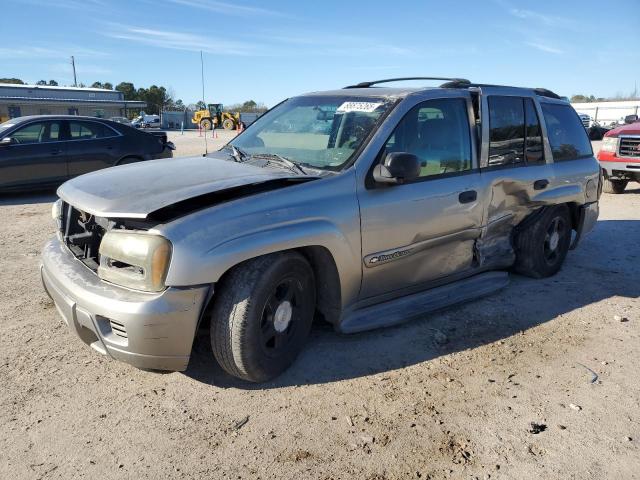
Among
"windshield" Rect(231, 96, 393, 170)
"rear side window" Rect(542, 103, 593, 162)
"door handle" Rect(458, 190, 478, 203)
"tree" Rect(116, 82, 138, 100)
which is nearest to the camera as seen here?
"windshield" Rect(231, 96, 393, 170)

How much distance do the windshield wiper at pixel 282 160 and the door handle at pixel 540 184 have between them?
94.3 inches

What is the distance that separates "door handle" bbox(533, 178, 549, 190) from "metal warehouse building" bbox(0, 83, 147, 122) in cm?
4785

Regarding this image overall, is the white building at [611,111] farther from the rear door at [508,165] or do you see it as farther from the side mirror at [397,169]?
the side mirror at [397,169]

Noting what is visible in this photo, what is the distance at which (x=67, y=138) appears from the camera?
9.36m

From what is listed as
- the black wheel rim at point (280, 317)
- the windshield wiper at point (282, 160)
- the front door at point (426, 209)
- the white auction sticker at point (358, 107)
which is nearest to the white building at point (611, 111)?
the front door at point (426, 209)

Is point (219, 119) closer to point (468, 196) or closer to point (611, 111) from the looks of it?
point (611, 111)

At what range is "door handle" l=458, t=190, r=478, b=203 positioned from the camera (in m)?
3.85

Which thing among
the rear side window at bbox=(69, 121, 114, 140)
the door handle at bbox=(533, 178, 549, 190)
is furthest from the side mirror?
the rear side window at bbox=(69, 121, 114, 140)

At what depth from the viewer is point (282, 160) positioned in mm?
3549

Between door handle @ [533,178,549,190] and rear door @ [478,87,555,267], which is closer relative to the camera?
rear door @ [478,87,555,267]

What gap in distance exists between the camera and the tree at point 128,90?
7812 centimetres

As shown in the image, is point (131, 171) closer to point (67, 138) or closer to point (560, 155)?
point (560, 155)

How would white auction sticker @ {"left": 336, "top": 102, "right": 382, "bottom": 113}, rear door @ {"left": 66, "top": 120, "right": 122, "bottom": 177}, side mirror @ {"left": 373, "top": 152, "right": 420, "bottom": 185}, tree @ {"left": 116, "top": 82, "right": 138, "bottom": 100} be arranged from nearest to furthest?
side mirror @ {"left": 373, "top": 152, "right": 420, "bottom": 185} → white auction sticker @ {"left": 336, "top": 102, "right": 382, "bottom": 113} → rear door @ {"left": 66, "top": 120, "right": 122, "bottom": 177} → tree @ {"left": 116, "top": 82, "right": 138, "bottom": 100}

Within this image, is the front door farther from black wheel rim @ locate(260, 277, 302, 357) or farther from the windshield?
black wheel rim @ locate(260, 277, 302, 357)
